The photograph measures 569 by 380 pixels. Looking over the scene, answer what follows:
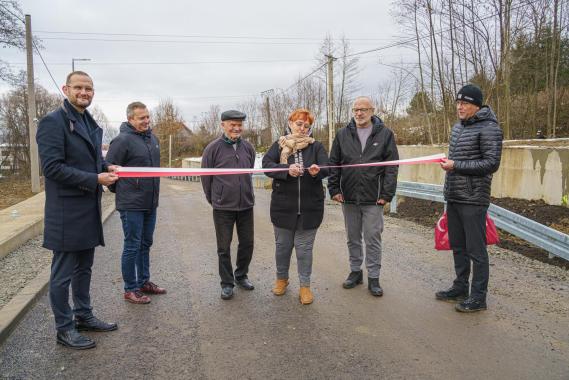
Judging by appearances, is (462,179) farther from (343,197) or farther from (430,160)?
(343,197)

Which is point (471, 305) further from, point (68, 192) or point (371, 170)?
point (68, 192)

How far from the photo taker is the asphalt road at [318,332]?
3219 millimetres

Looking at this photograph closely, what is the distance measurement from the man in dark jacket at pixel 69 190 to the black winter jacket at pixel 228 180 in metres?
1.36

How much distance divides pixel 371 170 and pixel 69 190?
3.00 m

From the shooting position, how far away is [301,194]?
468 cm

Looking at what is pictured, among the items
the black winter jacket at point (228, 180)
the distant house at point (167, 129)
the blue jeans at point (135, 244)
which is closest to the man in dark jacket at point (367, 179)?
the black winter jacket at point (228, 180)

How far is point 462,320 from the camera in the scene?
4.11 metres

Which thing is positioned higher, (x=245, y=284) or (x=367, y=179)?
(x=367, y=179)

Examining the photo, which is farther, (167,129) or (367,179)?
(167,129)

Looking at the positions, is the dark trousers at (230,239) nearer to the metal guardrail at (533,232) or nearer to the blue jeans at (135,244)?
the blue jeans at (135,244)

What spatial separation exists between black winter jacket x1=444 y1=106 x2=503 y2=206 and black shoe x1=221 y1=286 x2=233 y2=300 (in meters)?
2.58

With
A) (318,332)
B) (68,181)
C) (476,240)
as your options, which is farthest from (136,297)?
(476,240)

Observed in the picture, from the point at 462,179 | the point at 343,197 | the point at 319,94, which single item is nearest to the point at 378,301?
the point at 343,197

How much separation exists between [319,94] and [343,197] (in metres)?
24.3
